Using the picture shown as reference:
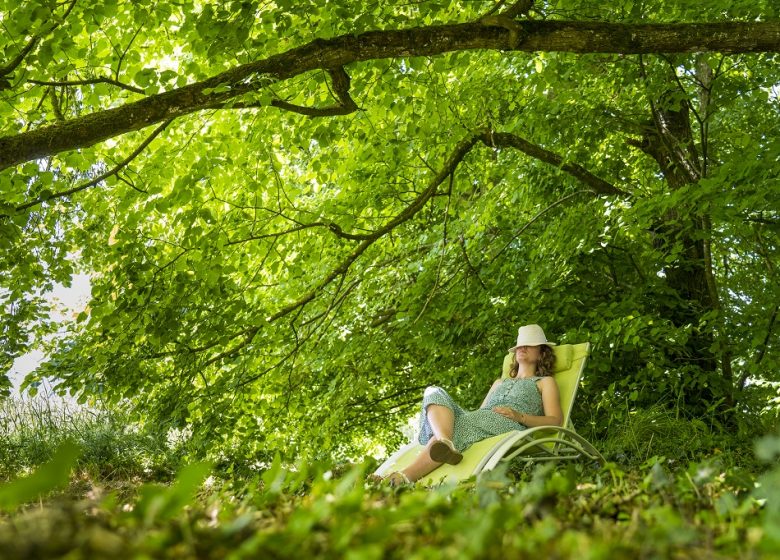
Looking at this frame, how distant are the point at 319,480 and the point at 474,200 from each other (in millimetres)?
5231

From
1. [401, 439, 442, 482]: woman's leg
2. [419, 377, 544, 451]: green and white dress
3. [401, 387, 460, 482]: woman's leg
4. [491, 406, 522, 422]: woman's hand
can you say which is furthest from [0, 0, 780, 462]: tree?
[401, 439, 442, 482]: woman's leg

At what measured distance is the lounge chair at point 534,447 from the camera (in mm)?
3650

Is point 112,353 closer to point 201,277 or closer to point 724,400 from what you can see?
point 201,277

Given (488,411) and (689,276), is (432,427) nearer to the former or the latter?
(488,411)

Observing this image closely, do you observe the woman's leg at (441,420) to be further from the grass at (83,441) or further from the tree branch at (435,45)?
the grass at (83,441)

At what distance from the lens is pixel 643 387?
18.9 feet

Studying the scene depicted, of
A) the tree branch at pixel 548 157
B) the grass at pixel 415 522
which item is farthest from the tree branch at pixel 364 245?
the grass at pixel 415 522

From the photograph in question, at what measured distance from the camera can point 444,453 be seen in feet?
12.9

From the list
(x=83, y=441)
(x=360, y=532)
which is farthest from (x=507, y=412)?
(x=83, y=441)

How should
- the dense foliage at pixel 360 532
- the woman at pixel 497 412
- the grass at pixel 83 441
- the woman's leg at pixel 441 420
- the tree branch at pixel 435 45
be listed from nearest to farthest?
the dense foliage at pixel 360 532 → the tree branch at pixel 435 45 → the woman at pixel 497 412 → the woman's leg at pixel 441 420 → the grass at pixel 83 441

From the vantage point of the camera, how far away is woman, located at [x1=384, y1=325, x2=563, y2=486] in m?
4.05

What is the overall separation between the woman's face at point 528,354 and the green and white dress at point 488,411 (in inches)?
6.1

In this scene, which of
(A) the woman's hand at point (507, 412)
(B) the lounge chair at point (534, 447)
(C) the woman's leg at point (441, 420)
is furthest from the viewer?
(A) the woman's hand at point (507, 412)

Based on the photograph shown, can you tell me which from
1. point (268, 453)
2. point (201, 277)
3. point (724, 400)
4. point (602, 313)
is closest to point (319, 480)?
point (201, 277)
